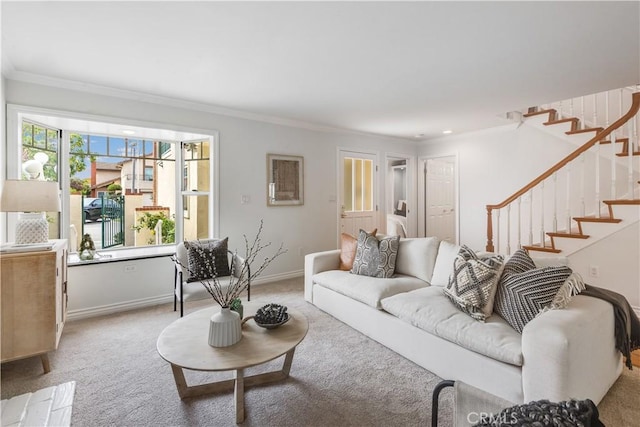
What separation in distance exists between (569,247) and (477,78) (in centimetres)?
223

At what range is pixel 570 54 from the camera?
7.96 ft

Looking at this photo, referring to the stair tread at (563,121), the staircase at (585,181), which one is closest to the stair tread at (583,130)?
the staircase at (585,181)

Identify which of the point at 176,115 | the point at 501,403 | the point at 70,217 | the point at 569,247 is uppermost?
the point at 176,115

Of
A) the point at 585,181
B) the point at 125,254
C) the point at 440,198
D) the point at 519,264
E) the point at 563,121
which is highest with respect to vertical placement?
the point at 563,121

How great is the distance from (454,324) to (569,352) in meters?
0.59

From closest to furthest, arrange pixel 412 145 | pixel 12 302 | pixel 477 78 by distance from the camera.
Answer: pixel 12 302 → pixel 477 78 → pixel 412 145

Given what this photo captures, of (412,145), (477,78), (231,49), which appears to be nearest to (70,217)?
(231,49)

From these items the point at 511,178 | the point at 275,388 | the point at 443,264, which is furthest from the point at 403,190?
the point at 275,388

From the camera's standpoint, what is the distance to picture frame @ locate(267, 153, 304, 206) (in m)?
4.34

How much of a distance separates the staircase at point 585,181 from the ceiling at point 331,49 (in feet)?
2.92

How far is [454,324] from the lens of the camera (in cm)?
192

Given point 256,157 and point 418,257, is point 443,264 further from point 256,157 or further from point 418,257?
point 256,157

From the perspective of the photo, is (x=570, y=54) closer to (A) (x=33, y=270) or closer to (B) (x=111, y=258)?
(A) (x=33, y=270)

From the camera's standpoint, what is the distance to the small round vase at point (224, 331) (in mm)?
1646
